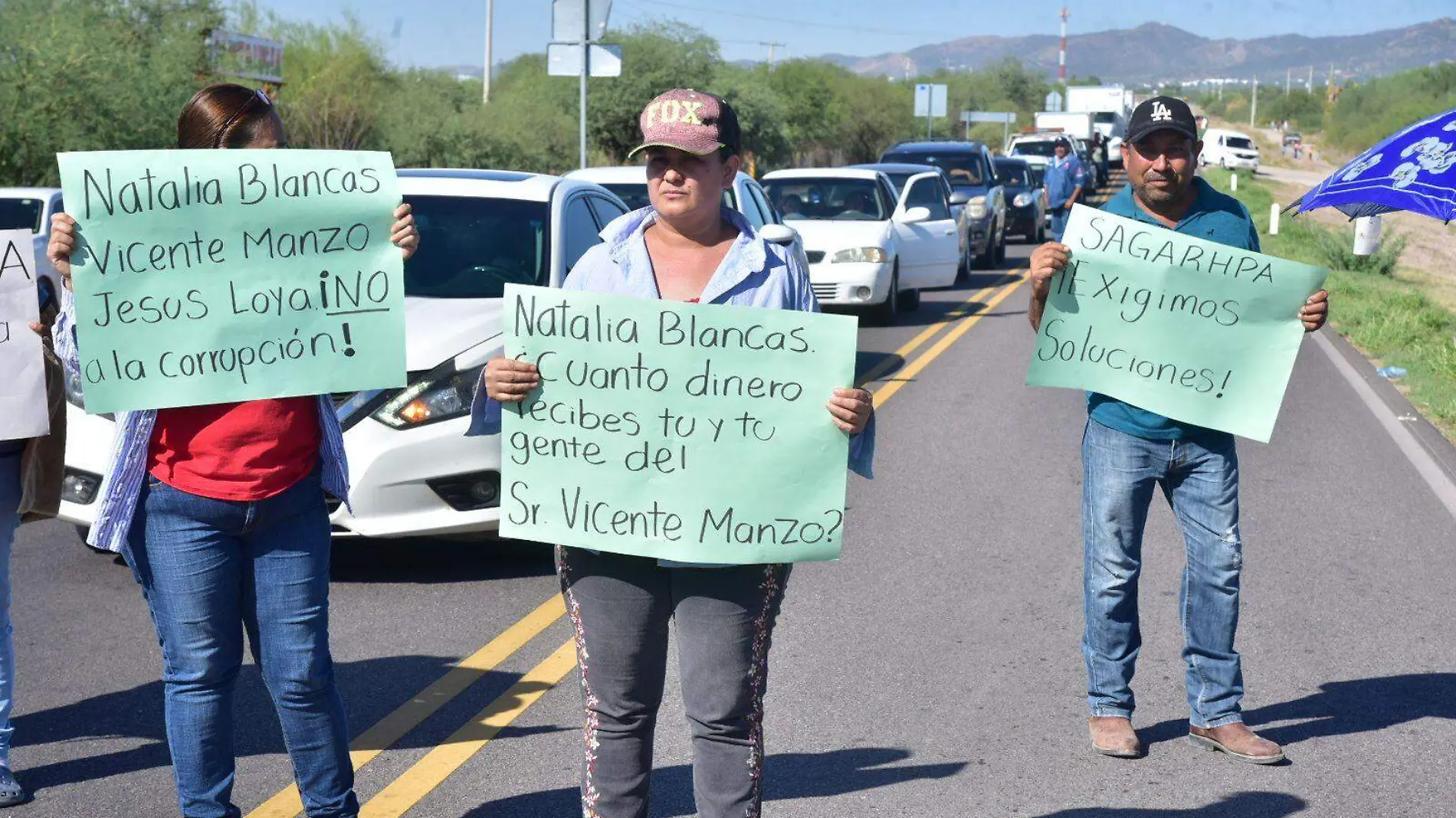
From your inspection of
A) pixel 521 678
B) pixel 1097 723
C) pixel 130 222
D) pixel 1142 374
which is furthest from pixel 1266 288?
pixel 130 222

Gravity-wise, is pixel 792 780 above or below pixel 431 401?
below

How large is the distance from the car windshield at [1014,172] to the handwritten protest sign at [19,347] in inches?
1137

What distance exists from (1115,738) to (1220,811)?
469 millimetres

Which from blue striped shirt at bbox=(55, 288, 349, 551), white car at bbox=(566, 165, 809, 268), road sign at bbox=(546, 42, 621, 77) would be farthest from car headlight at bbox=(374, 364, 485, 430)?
road sign at bbox=(546, 42, 621, 77)

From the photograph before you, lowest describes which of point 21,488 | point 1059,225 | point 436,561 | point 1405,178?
point 436,561

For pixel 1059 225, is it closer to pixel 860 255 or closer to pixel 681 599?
pixel 860 255

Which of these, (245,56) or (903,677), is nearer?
(903,677)

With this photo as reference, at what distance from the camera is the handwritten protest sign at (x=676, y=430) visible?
3596 millimetres

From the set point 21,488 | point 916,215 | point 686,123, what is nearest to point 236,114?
point 686,123

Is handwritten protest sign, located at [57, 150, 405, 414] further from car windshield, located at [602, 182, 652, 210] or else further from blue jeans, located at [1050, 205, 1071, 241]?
car windshield, located at [602, 182, 652, 210]

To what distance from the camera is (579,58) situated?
20922mm

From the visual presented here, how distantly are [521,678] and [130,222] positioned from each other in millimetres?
2481

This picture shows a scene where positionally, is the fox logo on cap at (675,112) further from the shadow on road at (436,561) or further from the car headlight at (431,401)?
the shadow on road at (436,561)

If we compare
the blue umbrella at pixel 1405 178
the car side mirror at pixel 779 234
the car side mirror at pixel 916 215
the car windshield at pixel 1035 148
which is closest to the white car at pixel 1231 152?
the car windshield at pixel 1035 148
